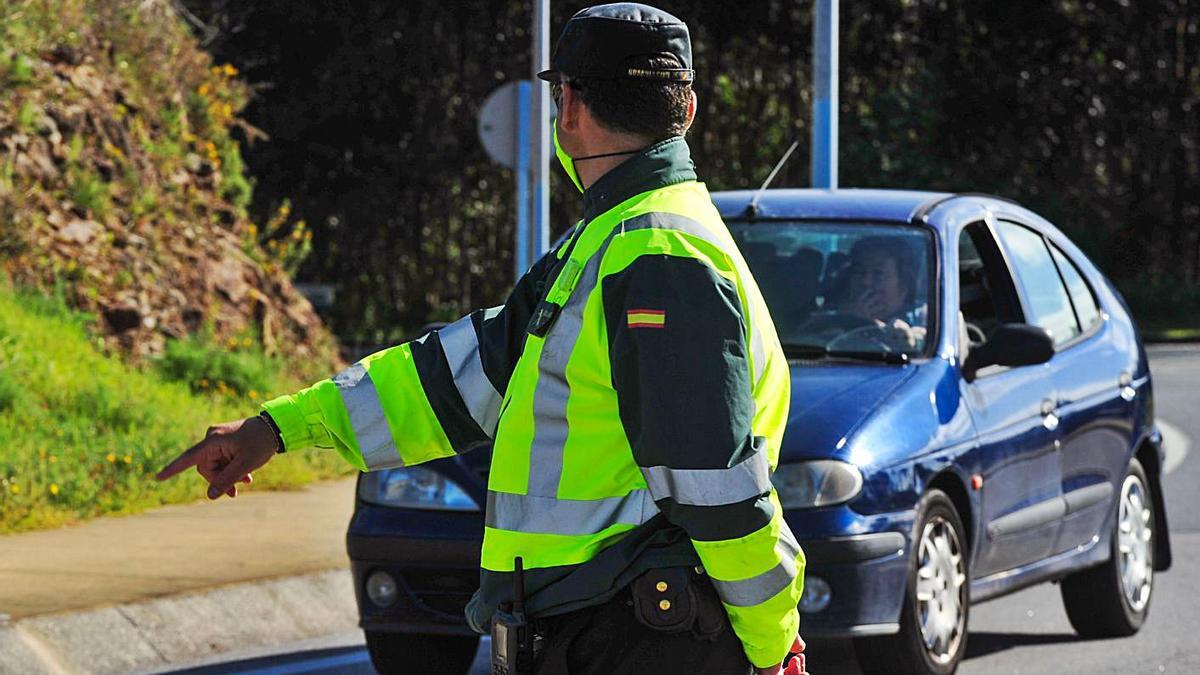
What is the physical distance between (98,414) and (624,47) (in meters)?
8.10

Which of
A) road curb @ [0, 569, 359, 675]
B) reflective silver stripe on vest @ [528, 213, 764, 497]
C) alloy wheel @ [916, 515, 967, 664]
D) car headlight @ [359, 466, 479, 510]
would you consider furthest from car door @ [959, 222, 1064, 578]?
reflective silver stripe on vest @ [528, 213, 764, 497]

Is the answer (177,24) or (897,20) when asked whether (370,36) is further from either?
(177,24)

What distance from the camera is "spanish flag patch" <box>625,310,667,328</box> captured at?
9.59 feet

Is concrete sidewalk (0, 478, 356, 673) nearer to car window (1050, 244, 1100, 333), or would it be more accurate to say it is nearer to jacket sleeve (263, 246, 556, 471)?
car window (1050, 244, 1100, 333)

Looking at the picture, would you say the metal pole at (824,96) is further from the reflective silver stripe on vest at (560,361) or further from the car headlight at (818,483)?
the reflective silver stripe on vest at (560,361)

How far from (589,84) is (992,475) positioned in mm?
3969

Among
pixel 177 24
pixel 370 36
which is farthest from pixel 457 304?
pixel 177 24

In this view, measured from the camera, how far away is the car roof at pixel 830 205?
735 cm

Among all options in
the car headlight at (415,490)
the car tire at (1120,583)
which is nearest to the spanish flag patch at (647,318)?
the car headlight at (415,490)

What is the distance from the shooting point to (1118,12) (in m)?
30.1

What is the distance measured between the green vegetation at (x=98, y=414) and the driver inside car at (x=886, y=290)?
12.7ft

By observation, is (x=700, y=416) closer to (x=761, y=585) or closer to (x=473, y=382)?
(x=761, y=585)

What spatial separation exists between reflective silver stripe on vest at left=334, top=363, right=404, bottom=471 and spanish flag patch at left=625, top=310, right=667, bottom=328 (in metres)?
0.67

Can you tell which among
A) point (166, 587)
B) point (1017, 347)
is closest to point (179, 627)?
point (166, 587)
